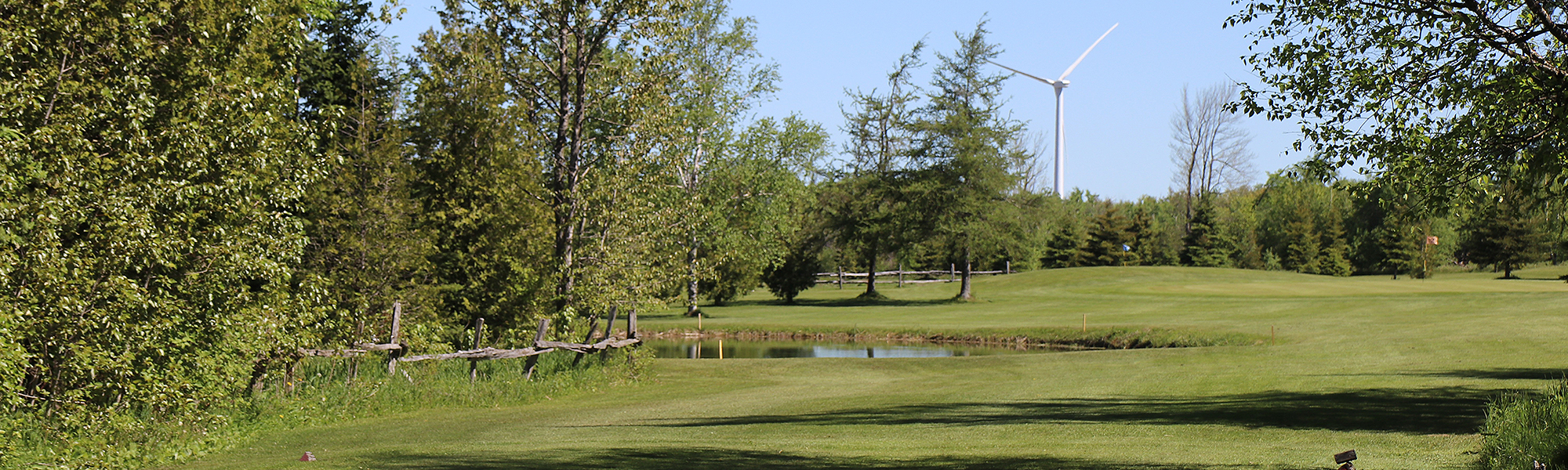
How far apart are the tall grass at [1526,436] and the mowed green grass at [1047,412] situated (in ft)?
1.06

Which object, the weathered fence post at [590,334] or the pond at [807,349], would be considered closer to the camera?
the weathered fence post at [590,334]

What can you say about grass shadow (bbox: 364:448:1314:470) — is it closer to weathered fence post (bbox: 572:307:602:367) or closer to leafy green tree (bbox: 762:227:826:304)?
weathered fence post (bbox: 572:307:602:367)

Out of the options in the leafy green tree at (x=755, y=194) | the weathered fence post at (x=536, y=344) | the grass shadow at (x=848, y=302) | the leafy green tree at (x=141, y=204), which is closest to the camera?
the leafy green tree at (x=141, y=204)

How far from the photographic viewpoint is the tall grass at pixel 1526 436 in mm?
9352

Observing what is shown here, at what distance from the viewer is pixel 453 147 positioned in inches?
992

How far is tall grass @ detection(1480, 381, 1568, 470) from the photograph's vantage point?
9.35 m

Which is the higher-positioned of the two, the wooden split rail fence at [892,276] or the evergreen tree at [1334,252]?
the evergreen tree at [1334,252]

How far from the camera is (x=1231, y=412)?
597 inches

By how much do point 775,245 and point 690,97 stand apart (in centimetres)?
985

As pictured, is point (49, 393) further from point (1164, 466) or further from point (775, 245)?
point (775, 245)

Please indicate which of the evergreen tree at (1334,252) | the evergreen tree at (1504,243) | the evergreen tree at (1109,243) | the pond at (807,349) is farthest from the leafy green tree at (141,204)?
the evergreen tree at (1334,252)

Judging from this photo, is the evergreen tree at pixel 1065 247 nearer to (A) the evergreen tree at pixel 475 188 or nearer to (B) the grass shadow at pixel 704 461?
(A) the evergreen tree at pixel 475 188

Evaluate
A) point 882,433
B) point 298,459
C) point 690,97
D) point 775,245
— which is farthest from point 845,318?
point 298,459

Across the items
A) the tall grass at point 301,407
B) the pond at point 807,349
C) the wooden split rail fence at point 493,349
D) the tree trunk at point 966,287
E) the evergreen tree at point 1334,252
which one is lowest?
the pond at point 807,349
